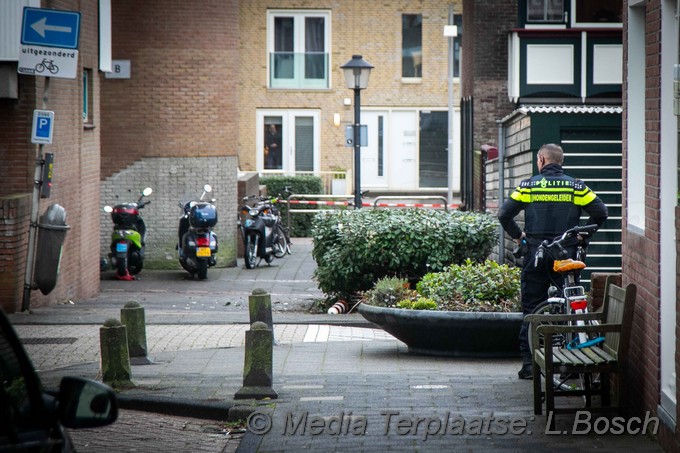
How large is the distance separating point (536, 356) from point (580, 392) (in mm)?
373

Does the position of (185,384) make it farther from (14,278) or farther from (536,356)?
(14,278)

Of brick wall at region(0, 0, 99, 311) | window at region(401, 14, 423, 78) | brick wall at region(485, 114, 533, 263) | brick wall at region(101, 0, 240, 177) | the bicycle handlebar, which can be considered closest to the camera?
the bicycle handlebar

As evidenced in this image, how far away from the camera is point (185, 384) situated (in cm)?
943

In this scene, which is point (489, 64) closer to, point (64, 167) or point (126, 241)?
point (126, 241)

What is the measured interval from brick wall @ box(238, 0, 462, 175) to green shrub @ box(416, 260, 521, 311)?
3183cm

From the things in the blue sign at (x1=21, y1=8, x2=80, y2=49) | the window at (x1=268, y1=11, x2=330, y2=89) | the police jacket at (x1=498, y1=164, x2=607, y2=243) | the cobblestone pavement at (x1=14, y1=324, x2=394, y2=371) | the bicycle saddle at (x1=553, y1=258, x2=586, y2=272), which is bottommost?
the cobblestone pavement at (x1=14, y1=324, x2=394, y2=371)

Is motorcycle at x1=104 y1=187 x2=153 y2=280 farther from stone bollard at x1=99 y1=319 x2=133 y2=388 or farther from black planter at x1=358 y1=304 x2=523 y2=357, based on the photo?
stone bollard at x1=99 y1=319 x2=133 y2=388

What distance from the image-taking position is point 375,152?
1729 inches

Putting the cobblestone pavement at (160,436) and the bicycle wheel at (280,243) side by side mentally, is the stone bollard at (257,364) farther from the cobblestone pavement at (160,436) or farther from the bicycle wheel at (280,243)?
the bicycle wheel at (280,243)

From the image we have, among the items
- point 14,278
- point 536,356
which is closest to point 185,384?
point 536,356

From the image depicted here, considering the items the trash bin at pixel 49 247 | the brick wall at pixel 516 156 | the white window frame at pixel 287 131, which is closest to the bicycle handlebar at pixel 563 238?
the brick wall at pixel 516 156

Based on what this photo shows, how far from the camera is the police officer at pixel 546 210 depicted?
9.48m

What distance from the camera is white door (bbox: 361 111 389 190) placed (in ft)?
143

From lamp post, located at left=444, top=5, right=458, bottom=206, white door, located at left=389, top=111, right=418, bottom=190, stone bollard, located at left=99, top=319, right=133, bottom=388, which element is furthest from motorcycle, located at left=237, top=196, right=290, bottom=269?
white door, located at left=389, top=111, right=418, bottom=190
